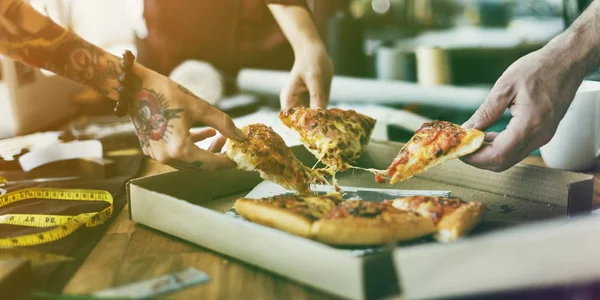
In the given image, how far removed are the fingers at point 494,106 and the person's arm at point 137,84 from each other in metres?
0.57

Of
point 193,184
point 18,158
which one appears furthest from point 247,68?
point 193,184

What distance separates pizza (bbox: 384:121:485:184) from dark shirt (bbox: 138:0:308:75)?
94.9 inches

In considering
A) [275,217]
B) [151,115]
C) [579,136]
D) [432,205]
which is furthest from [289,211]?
[579,136]

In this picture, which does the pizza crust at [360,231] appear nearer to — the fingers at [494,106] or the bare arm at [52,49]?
the fingers at [494,106]

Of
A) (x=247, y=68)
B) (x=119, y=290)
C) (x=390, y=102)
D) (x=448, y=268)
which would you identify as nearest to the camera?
(x=448, y=268)

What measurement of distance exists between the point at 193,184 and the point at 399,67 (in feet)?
7.78

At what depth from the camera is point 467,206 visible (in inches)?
47.1

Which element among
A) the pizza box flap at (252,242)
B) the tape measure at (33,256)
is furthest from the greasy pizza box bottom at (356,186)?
the tape measure at (33,256)

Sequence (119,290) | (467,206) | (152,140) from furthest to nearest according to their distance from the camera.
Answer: (152,140) < (467,206) < (119,290)

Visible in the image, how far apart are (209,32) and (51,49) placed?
251cm

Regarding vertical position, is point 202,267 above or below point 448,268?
below

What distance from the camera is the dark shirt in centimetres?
377

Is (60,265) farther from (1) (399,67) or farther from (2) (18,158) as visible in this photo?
(1) (399,67)

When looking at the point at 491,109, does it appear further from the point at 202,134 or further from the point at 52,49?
the point at 52,49
